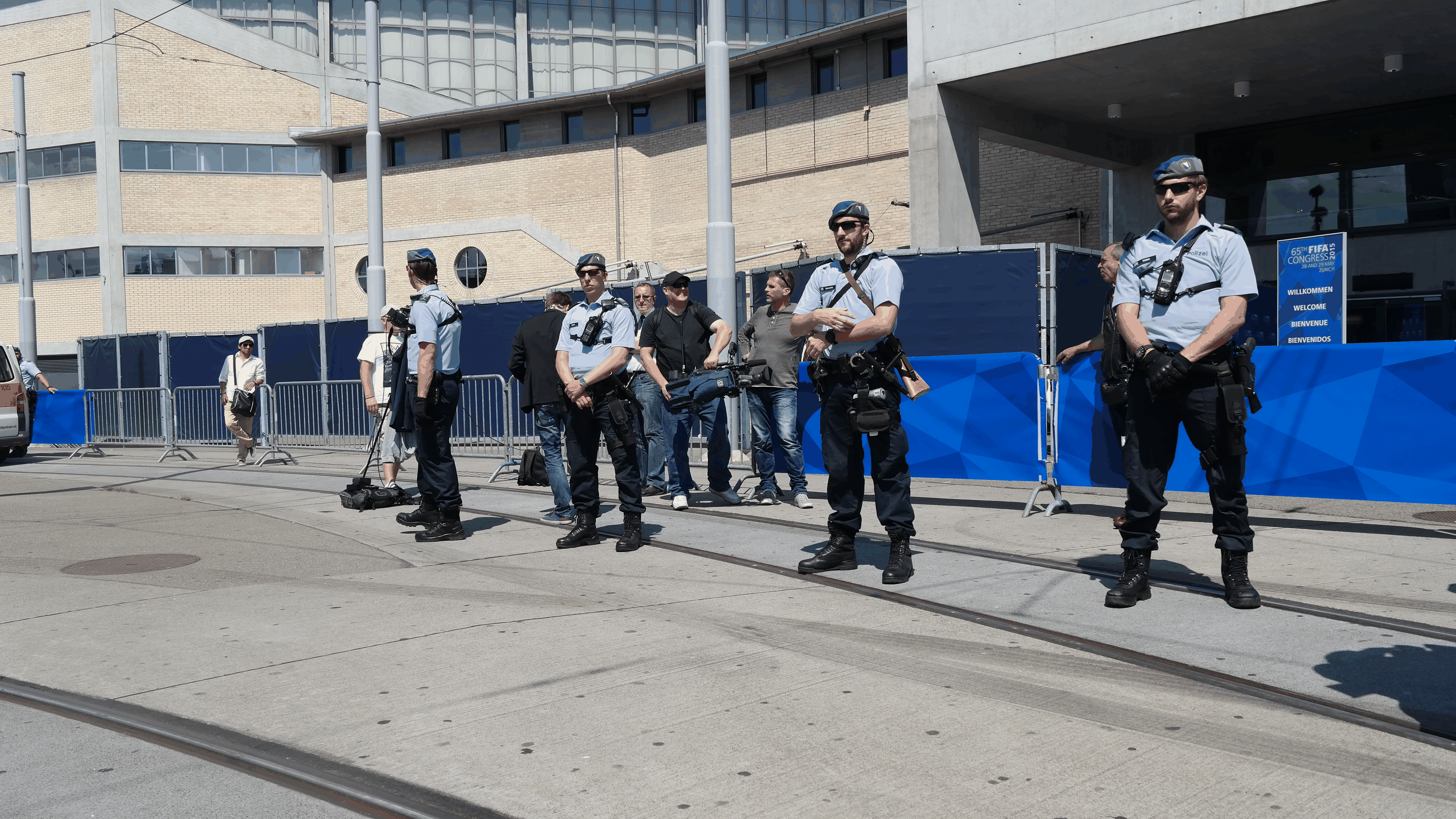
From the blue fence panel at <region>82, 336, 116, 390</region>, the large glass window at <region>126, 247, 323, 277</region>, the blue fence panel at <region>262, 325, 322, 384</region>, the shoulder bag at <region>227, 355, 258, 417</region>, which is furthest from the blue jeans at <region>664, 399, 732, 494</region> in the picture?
the large glass window at <region>126, 247, 323, 277</region>

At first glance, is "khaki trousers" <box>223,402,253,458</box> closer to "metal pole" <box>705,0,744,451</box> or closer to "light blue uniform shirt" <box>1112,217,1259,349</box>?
"metal pole" <box>705,0,744,451</box>

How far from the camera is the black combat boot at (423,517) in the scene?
8.38 m

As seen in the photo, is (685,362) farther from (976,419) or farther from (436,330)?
(436,330)

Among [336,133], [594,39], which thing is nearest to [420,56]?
[594,39]

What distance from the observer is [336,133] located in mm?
37000

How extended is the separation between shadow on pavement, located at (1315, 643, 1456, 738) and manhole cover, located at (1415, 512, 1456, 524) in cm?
374

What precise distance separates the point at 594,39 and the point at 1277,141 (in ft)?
110

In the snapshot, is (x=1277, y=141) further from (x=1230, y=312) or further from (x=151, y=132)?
(x=151, y=132)

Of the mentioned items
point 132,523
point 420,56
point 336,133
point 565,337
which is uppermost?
point 420,56

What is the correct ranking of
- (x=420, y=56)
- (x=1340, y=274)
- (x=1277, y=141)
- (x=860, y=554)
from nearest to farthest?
(x=860, y=554), (x=1340, y=274), (x=1277, y=141), (x=420, y=56)

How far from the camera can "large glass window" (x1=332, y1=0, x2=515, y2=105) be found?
4628 cm

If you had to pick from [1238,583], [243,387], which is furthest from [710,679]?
[243,387]

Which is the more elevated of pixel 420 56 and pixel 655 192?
pixel 420 56

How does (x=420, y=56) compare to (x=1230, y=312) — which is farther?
(x=420, y=56)
